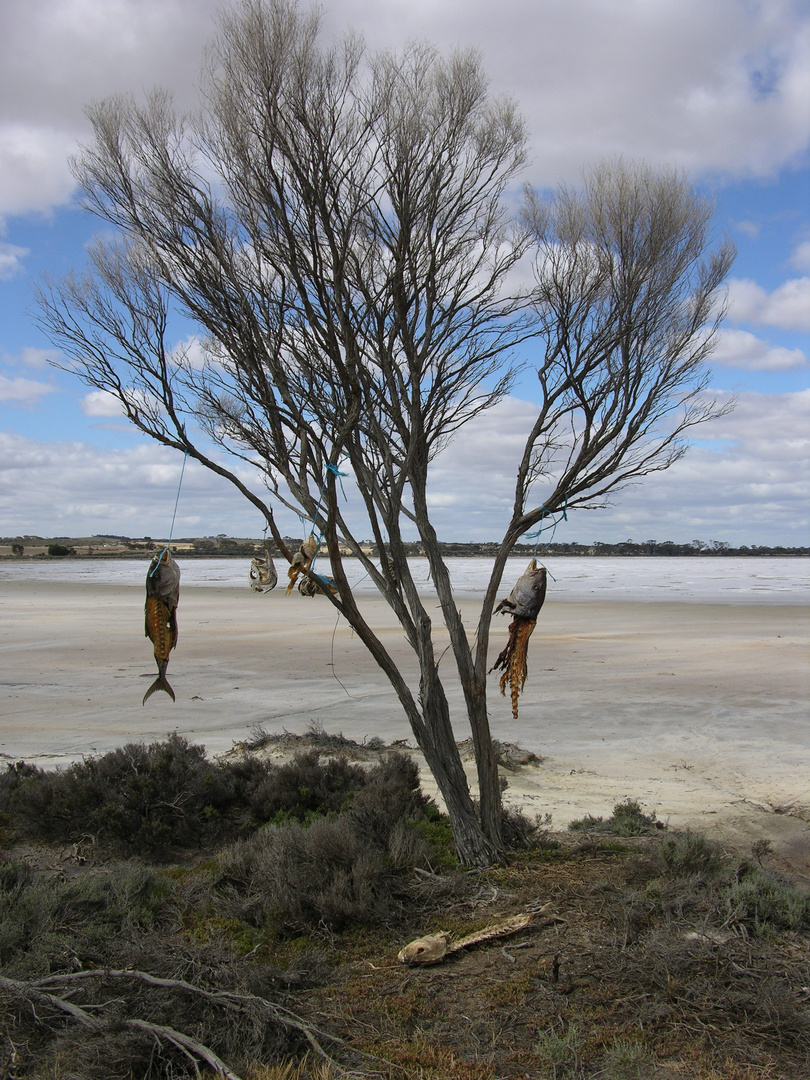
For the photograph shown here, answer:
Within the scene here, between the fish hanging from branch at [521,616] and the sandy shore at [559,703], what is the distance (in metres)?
2.29

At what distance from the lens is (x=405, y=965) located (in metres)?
3.98

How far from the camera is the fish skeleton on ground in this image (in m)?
4.26

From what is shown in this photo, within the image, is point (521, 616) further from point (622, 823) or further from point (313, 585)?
point (622, 823)

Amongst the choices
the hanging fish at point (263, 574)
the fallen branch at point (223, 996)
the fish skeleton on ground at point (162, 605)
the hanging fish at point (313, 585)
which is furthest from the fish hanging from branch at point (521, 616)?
the fallen branch at point (223, 996)

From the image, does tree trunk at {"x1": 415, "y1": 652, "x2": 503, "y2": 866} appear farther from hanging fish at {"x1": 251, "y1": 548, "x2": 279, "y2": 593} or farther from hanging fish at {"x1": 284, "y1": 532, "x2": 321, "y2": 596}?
hanging fish at {"x1": 284, "y1": 532, "x2": 321, "y2": 596}

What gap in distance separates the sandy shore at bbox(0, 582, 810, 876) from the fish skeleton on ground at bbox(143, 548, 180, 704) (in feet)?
12.8

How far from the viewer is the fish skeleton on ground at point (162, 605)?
4.26 meters

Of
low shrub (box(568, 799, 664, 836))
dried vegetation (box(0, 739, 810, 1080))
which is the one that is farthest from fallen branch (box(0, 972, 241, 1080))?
low shrub (box(568, 799, 664, 836))

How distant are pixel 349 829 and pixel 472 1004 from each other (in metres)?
1.67

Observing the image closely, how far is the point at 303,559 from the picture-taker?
157 inches

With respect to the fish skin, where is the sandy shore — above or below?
below

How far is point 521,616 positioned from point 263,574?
5.48ft

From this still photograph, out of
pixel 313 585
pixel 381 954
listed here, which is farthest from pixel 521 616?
pixel 381 954

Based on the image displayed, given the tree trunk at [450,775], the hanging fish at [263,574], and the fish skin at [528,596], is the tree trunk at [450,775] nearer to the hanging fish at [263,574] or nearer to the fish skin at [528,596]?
the fish skin at [528,596]
